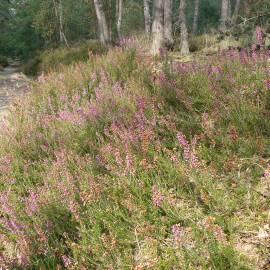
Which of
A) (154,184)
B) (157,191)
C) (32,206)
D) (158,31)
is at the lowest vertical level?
(32,206)

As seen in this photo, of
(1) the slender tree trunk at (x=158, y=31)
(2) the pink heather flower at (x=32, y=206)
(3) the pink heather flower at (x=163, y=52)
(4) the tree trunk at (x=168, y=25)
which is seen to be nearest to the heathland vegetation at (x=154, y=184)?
(2) the pink heather flower at (x=32, y=206)

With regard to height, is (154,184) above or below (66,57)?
above

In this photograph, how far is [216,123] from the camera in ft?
13.0

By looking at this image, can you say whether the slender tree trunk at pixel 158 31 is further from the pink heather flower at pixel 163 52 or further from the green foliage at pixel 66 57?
the pink heather flower at pixel 163 52

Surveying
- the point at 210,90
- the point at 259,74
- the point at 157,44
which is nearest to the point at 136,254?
the point at 210,90

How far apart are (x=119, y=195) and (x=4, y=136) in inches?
113

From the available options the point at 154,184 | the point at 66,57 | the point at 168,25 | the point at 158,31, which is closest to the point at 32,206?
the point at 154,184

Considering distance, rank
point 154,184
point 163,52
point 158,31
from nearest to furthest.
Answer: point 154,184 → point 163,52 → point 158,31

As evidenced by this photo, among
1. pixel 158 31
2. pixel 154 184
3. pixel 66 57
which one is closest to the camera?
pixel 154 184

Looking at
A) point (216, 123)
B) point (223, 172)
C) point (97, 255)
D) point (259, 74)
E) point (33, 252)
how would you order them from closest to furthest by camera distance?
point (97, 255), point (33, 252), point (223, 172), point (216, 123), point (259, 74)

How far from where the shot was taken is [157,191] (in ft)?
8.87

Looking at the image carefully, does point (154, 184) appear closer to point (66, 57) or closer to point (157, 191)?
point (157, 191)

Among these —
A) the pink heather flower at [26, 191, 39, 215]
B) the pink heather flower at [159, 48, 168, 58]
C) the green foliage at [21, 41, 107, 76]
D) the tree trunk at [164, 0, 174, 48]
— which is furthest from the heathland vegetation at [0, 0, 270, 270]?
the tree trunk at [164, 0, 174, 48]

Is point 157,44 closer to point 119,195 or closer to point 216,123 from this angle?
point 216,123
